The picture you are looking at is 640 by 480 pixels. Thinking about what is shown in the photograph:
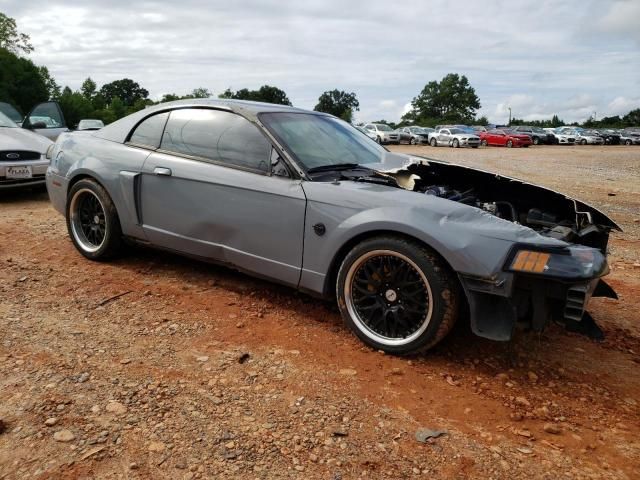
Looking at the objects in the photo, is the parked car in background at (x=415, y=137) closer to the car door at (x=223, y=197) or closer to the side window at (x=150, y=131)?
the side window at (x=150, y=131)

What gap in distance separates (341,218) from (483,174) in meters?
1.43

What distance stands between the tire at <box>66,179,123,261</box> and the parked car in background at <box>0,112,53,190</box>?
127 inches

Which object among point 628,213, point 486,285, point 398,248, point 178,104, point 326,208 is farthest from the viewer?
point 628,213

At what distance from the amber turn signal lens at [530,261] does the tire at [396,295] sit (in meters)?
0.36

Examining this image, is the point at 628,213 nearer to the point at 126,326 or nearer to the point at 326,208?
the point at 326,208

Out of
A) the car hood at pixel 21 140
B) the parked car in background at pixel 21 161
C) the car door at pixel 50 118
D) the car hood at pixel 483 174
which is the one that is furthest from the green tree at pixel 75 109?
the car hood at pixel 483 174

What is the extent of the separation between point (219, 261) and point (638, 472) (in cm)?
277

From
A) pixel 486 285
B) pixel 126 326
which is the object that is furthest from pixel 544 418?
pixel 126 326

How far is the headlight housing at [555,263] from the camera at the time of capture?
2.63m

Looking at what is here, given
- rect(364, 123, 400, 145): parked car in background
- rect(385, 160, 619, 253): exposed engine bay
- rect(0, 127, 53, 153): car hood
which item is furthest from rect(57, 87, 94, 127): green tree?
rect(385, 160, 619, 253): exposed engine bay

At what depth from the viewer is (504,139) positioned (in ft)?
120

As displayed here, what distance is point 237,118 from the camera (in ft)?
12.4

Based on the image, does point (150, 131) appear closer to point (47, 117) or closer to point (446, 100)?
point (47, 117)

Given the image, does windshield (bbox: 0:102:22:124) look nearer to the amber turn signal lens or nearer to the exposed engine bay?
the exposed engine bay
